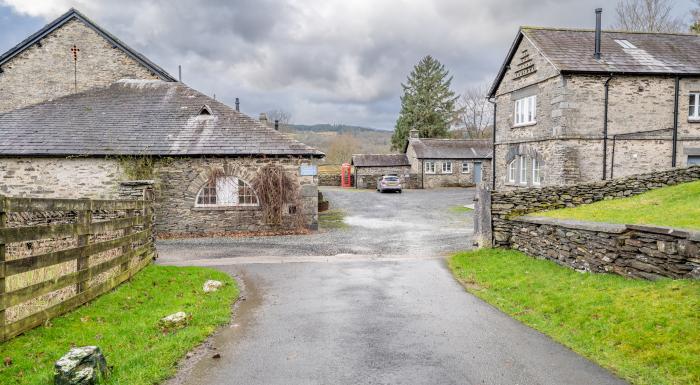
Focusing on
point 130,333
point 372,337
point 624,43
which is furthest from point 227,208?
point 624,43

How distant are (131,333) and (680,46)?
2615 centimetres

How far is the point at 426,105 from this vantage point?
61500 mm

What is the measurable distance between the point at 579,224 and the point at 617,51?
632 inches

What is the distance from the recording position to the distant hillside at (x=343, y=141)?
7381 cm

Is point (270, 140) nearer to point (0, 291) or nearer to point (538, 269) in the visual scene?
point (538, 269)

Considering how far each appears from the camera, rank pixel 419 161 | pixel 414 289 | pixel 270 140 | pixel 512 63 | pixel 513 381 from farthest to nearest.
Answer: pixel 419 161 → pixel 512 63 → pixel 270 140 → pixel 414 289 → pixel 513 381

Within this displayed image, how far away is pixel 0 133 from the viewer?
1961cm

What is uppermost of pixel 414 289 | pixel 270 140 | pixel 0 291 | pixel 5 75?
pixel 5 75

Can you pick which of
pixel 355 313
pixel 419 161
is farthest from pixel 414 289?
pixel 419 161

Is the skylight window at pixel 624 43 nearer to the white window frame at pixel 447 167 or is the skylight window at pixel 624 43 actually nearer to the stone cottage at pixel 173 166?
the stone cottage at pixel 173 166

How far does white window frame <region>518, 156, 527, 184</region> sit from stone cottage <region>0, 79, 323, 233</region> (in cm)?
1078

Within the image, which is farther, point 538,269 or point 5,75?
point 5,75

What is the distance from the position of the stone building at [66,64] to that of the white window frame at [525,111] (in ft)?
60.1

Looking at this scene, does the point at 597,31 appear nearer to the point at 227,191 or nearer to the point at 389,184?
the point at 227,191
